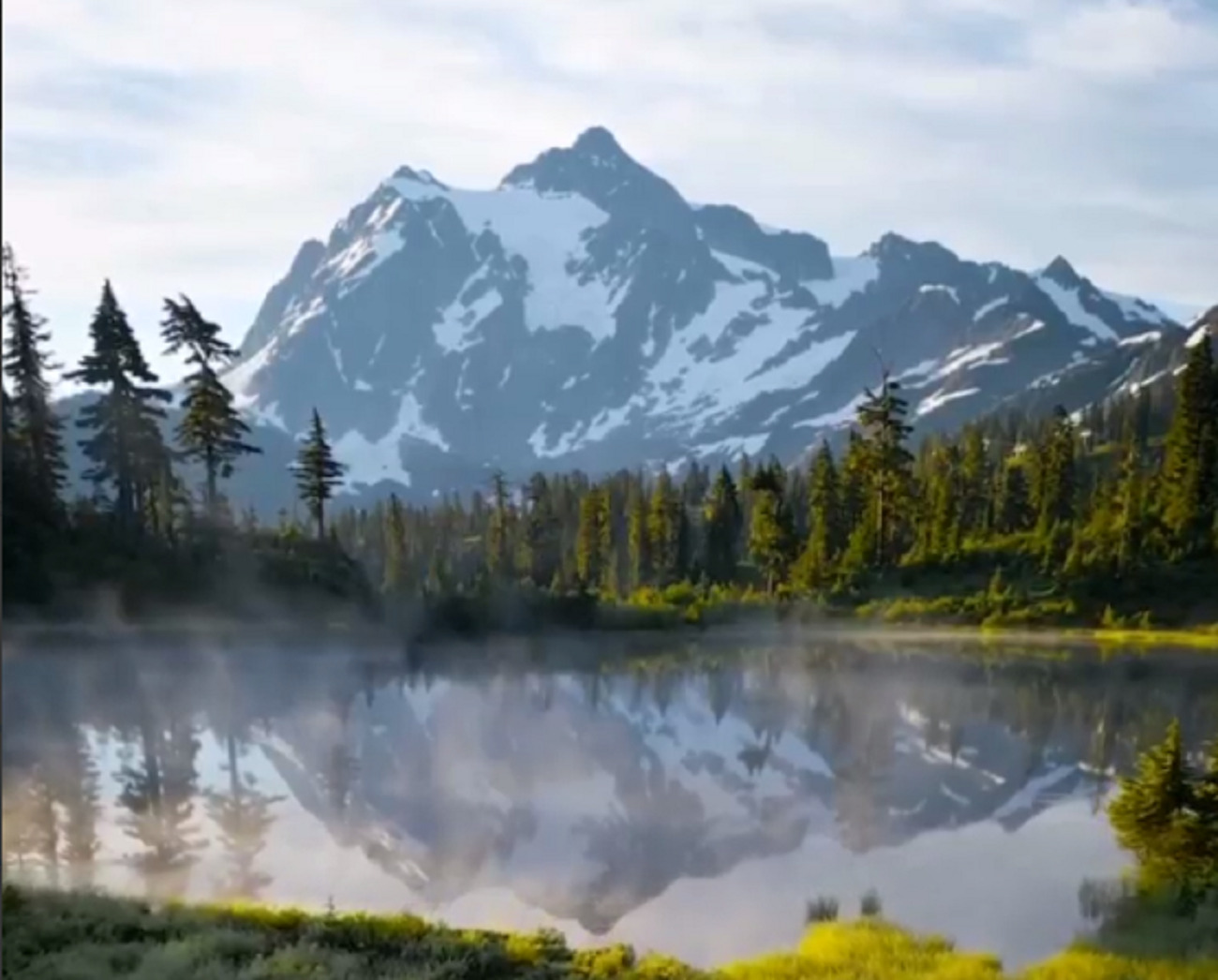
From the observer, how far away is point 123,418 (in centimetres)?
5259

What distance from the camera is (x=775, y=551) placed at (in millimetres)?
83250

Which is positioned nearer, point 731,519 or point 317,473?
point 317,473

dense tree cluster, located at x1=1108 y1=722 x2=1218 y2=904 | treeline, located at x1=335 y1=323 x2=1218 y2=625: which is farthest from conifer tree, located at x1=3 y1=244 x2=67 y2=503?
dense tree cluster, located at x1=1108 y1=722 x2=1218 y2=904

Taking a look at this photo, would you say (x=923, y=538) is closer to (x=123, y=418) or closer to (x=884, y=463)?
(x=884, y=463)

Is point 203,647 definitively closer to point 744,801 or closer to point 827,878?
point 744,801

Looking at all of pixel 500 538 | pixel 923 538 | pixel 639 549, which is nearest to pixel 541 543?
pixel 500 538

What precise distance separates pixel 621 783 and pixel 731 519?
76505mm

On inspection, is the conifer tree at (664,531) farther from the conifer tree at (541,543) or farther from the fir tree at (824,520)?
the fir tree at (824,520)

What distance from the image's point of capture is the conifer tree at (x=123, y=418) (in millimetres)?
51531

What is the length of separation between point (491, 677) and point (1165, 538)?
56.4 metres

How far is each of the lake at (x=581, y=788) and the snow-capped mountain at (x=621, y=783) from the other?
106 millimetres

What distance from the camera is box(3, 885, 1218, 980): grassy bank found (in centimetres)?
1269

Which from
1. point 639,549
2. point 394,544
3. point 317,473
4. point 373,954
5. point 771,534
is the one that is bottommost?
point 373,954

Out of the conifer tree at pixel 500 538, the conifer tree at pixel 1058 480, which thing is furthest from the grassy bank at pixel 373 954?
the conifer tree at pixel 500 538
